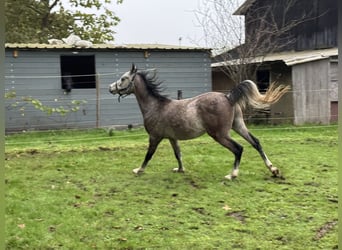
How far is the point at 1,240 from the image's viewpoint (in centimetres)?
79

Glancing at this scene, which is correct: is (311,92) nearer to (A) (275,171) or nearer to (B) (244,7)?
(B) (244,7)

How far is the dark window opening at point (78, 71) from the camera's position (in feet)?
39.2

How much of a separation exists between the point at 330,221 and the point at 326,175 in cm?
187

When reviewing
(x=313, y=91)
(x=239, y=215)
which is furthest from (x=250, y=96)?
(x=313, y=91)

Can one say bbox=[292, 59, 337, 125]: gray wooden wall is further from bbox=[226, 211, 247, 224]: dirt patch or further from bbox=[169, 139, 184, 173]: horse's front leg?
bbox=[226, 211, 247, 224]: dirt patch

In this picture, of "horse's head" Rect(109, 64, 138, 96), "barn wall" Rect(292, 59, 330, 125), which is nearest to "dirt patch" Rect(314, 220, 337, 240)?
"horse's head" Rect(109, 64, 138, 96)

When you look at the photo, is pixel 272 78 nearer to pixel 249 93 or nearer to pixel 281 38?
pixel 281 38

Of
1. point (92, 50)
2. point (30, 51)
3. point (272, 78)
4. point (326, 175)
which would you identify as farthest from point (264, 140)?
point (30, 51)

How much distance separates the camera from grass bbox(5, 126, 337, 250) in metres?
3.32

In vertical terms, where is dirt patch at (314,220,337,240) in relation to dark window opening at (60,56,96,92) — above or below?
below

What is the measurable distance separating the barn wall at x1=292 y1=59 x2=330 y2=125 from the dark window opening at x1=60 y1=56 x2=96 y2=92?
217 inches

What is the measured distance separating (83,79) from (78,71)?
1.00 metres

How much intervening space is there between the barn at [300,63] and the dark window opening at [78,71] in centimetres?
391

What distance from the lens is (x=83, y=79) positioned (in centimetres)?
1272
